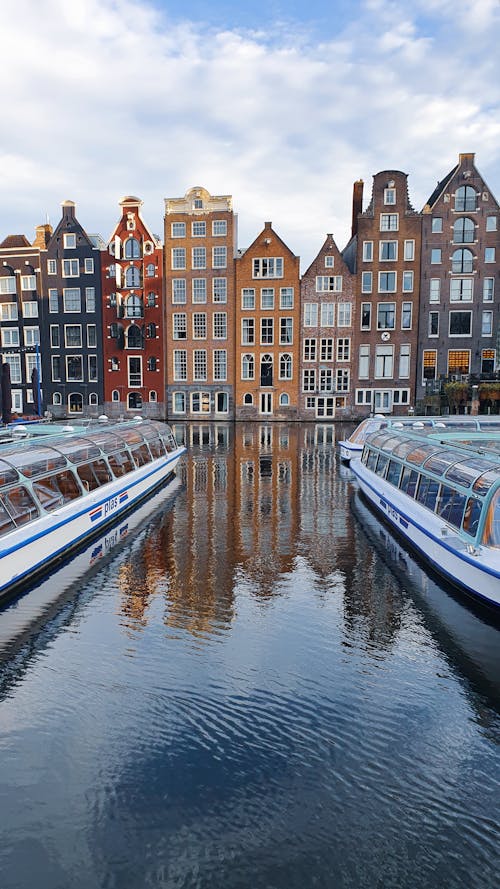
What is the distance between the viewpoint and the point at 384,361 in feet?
162

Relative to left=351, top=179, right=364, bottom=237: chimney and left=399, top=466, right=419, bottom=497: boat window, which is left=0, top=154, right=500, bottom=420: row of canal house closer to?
left=351, top=179, right=364, bottom=237: chimney

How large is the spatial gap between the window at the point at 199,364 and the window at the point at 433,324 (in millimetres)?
21568

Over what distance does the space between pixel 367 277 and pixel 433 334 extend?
815cm

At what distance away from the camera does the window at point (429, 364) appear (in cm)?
4850

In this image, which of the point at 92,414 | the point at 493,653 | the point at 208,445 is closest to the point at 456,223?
the point at 208,445

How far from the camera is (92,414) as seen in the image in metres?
52.4

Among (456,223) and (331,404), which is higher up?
Answer: (456,223)

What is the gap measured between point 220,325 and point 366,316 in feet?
46.0

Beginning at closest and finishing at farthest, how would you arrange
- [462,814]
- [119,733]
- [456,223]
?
1. [462,814]
2. [119,733]
3. [456,223]

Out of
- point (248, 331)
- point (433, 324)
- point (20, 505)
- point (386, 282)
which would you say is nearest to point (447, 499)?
point (20, 505)

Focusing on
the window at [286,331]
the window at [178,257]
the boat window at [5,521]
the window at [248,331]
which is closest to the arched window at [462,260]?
the window at [286,331]

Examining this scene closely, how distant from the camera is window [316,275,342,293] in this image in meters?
48.7

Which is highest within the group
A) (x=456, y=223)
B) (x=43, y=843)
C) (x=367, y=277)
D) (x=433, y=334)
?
(x=456, y=223)

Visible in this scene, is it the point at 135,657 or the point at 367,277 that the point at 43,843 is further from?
the point at 367,277
